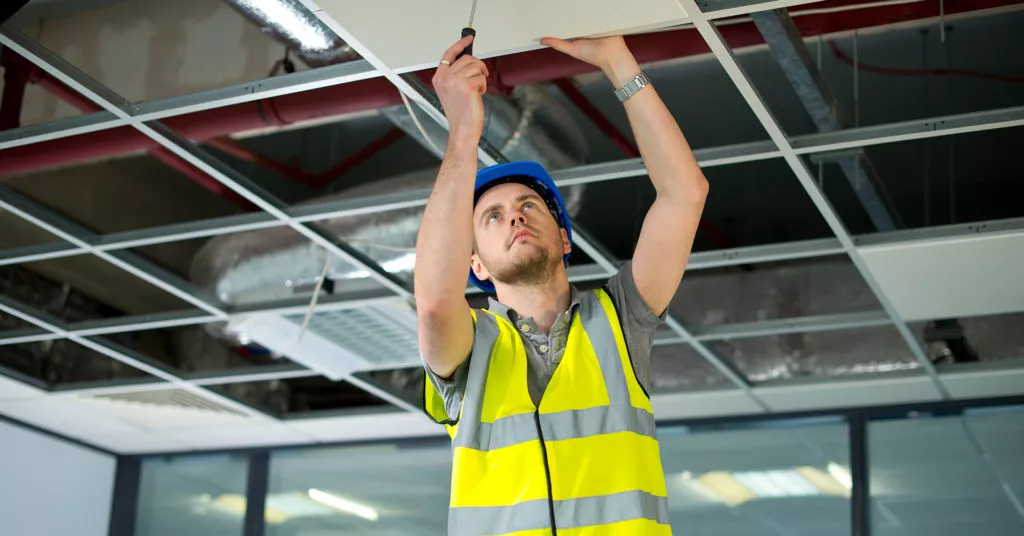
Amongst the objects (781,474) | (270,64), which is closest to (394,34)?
(270,64)

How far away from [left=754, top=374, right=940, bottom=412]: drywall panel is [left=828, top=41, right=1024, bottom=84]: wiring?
57.3 inches

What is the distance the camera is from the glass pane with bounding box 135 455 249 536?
22.1 feet

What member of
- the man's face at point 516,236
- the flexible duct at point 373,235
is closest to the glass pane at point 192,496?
the flexible duct at point 373,235

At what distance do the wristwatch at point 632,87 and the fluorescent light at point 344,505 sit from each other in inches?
186

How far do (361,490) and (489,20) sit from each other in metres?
4.28

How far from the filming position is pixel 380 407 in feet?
20.4

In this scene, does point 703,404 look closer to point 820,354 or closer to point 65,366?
point 820,354

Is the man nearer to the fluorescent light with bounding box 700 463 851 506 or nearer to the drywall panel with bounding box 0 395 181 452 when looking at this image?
the fluorescent light with bounding box 700 463 851 506

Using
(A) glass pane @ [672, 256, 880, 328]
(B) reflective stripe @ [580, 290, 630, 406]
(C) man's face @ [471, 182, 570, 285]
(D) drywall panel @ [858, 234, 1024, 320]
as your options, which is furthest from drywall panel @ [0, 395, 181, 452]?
(B) reflective stripe @ [580, 290, 630, 406]

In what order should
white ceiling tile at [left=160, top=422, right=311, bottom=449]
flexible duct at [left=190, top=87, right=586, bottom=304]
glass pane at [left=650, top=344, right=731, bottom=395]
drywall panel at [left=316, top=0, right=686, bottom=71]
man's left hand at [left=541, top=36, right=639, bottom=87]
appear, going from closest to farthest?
man's left hand at [left=541, top=36, right=639, bottom=87] → drywall panel at [left=316, top=0, right=686, bottom=71] → flexible duct at [left=190, top=87, right=586, bottom=304] → glass pane at [left=650, top=344, right=731, bottom=395] → white ceiling tile at [left=160, top=422, right=311, bottom=449]

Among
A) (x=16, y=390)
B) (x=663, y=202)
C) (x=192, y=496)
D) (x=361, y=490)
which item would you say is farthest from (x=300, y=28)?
(x=192, y=496)

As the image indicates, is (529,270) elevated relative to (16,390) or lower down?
lower down

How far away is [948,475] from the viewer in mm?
5426

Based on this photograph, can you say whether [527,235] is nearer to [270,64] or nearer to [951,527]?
[270,64]
